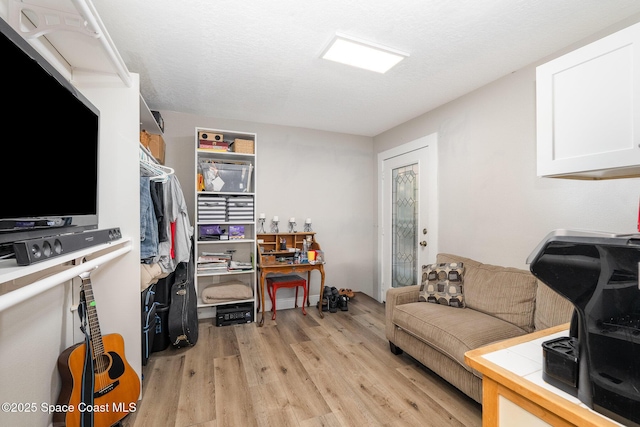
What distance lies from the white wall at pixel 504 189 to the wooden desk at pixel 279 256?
5.21 ft

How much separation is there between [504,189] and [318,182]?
2.27m

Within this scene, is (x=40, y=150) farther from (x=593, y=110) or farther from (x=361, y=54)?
(x=593, y=110)

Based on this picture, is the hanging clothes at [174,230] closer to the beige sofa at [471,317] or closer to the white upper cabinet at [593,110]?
the beige sofa at [471,317]

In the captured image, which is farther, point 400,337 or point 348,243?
point 348,243

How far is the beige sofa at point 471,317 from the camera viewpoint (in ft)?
5.97

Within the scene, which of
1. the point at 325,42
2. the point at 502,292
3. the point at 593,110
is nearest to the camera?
the point at 593,110

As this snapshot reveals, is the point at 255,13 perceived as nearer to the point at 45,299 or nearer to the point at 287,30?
the point at 287,30

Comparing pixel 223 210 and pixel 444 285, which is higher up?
pixel 223 210

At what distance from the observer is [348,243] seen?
13.8ft

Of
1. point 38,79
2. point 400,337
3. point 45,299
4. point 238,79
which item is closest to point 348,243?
point 400,337

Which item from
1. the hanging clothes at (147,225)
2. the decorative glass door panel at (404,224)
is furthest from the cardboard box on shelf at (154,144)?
the decorative glass door panel at (404,224)

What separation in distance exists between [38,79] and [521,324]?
9.73ft

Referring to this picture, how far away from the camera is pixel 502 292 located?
7.14 feet

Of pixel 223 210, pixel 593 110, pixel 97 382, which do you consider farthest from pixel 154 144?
pixel 593 110
